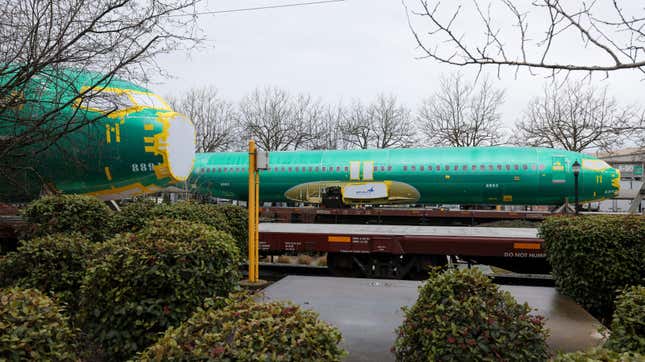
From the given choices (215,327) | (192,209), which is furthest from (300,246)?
(215,327)

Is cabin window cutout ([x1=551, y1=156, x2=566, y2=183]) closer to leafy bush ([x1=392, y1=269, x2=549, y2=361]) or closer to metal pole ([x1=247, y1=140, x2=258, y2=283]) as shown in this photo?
metal pole ([x1=247, y1=140, x2=258, y2=283])

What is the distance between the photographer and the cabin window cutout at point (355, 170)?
944 inches

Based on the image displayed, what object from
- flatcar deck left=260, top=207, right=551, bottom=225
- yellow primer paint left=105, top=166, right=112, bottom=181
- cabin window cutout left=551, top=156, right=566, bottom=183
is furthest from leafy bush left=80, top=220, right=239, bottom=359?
cabin window cutout left=551, top=156, right=566, bottom=183

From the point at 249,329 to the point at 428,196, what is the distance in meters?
22.1

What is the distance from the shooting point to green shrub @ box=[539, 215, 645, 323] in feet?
19.1

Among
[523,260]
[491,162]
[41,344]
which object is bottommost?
[523,260]

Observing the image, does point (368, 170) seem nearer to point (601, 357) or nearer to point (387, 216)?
point (387, 216)

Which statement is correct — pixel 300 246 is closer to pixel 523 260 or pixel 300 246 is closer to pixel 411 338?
pixel 523 260

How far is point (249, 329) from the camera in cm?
238

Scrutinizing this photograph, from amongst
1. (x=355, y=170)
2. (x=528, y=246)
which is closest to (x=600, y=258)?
(x=528, y=246)

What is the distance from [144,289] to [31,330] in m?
1.38

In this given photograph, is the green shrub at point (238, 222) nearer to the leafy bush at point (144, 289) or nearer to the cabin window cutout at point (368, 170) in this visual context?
the leafy bush at point (144, 289)

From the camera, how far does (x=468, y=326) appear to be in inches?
118

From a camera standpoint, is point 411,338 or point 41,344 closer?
point 41,344
